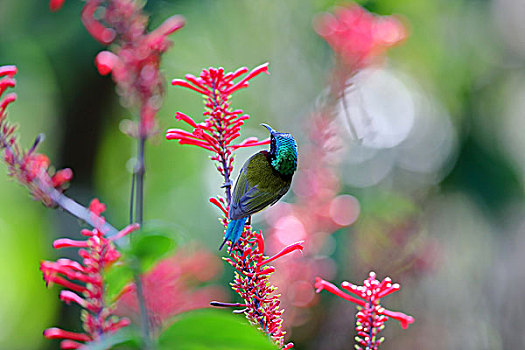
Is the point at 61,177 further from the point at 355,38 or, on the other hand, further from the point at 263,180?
the point at 355,38

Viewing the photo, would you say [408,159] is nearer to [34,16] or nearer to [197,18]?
[197,18]

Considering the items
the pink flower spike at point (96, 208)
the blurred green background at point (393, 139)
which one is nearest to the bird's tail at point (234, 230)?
the pink flower spike at point (96, 208)

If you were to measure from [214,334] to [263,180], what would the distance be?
22 cm

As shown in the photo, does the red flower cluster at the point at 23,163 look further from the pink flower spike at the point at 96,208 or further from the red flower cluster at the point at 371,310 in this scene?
the red flower cluster at the point at 371,310

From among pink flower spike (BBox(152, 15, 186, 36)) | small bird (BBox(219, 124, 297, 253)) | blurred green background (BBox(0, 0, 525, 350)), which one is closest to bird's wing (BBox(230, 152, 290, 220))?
small bird (BBox(219, 124, 297, 253))

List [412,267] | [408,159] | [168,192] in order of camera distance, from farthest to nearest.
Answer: [168,192] → [408,159] → [412,267]

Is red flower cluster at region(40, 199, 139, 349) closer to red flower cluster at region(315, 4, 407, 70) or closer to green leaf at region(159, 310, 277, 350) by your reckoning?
green leaf at region(159, 310, 277, 350)

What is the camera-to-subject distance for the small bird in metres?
0.42

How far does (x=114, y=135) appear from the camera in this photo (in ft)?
9.11

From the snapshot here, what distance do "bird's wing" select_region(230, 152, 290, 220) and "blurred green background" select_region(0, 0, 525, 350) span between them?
3.05 ft

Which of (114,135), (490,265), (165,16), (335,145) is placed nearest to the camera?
(335,145)

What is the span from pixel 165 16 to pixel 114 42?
1.46 meters

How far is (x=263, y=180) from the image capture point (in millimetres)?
464

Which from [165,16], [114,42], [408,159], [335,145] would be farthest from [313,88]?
[114,42]
